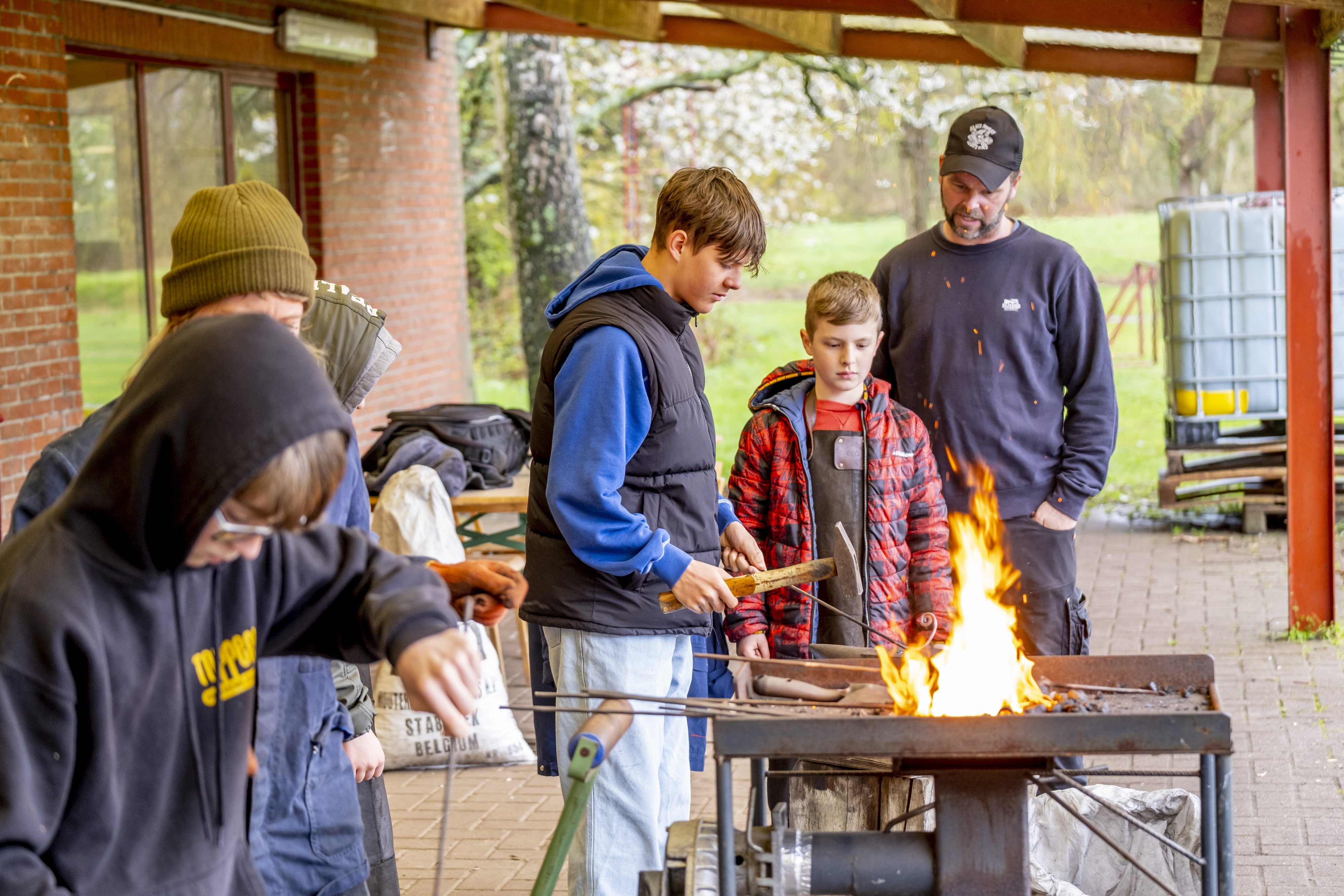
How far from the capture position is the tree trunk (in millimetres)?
11117

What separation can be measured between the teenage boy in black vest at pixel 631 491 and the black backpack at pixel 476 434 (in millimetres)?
3283

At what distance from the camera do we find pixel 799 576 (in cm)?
297

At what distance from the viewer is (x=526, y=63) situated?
11.2 meters

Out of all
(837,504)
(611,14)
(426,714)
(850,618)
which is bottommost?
(426,714)

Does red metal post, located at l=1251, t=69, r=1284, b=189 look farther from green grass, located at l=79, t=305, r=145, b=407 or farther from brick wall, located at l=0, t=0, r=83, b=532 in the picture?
green grass, located at l=79, t=305, r=145, b=407

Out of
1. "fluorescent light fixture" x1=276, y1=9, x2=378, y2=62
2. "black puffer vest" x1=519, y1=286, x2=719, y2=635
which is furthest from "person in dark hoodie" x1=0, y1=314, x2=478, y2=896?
"fluorescent light fixture" x1=276, y1=9, x2=378, y2=62

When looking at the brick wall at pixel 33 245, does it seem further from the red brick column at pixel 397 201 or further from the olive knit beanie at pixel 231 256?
the olive knit beanie at pixel 231 256

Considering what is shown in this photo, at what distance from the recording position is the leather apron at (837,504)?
3.67 metres

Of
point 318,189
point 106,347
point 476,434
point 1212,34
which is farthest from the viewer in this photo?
point 318,189

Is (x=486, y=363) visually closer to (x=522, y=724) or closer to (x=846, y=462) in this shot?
(x=522, y=724)

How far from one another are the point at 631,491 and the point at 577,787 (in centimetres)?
104

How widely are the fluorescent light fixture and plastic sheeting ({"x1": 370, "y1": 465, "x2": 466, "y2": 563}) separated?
155 inches

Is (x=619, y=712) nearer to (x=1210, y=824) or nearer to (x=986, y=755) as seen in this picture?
(x=986, y=755)

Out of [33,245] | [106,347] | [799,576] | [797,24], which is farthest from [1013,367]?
[106,347]
